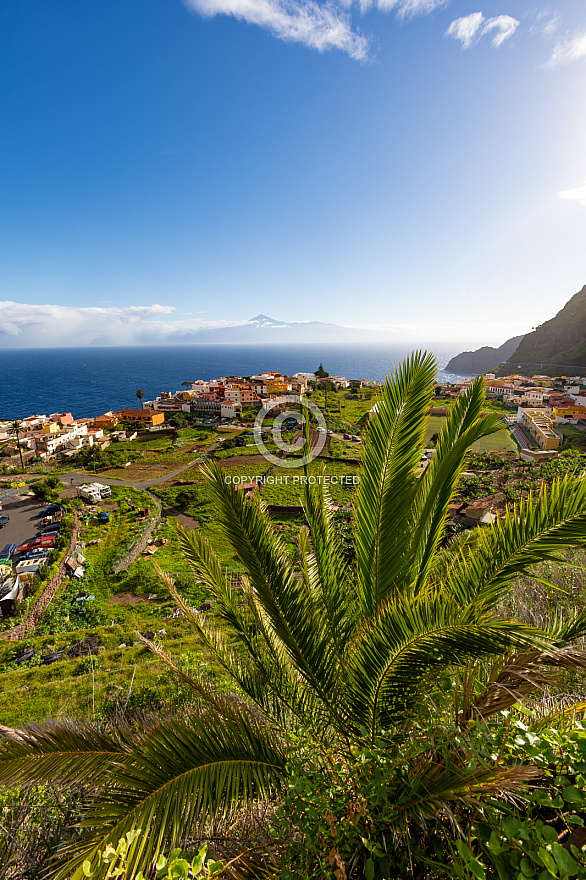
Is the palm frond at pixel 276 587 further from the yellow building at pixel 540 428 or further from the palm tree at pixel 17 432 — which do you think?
the palm tree at pixel 17 432

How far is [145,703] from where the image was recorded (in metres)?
5.28

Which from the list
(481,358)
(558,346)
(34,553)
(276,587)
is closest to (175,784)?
(276,587)

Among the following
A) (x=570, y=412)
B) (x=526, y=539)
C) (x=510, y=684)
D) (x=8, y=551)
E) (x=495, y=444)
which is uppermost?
(x=526, y=539)

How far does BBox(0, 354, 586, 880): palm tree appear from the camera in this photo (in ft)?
5.57

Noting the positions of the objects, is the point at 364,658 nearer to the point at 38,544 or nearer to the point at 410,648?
the point at 410,648

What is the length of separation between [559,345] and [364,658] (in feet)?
332

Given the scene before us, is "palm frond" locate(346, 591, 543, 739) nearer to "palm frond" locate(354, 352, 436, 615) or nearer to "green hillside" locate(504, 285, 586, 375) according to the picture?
"palm frond" locate(354, 352, 436, 615)

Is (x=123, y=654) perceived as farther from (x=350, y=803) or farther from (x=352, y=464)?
(x=352, y=464)

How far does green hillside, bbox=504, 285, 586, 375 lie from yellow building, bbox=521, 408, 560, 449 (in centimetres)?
3256

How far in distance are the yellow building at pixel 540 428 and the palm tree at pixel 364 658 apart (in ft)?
137

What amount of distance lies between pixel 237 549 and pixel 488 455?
130ft

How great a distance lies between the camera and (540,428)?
3956cm

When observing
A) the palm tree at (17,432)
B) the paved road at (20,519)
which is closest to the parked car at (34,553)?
the paved road at (20,519)

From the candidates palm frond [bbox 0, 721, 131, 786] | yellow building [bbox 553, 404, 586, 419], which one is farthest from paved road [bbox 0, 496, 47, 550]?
yellow building [bbox 553, 404, 586, 419]
